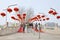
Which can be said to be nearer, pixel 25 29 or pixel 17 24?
pixel 25 29

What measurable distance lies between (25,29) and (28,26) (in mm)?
701

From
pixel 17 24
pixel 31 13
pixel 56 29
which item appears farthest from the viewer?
pixel 31 13

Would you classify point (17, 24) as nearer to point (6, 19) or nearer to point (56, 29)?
point (56, 29)

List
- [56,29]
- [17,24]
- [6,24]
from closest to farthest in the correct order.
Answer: [6,24]
[56,29]
[17,24]

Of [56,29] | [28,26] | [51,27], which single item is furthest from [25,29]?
[51,27]

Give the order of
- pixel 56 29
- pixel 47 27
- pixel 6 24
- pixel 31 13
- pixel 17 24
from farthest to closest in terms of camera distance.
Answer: pixel 31 13 → pixel 47 27 → pixel 17 24 → pixel 56 29 → pixel 6 24

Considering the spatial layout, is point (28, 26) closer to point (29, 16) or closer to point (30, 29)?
point (30, 29)

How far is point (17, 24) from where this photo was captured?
147 feet

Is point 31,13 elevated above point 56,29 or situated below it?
above

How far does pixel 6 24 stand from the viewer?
107ft

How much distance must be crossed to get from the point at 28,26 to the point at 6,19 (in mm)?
3947

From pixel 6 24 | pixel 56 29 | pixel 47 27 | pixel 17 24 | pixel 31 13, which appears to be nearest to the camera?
pixel 6 24

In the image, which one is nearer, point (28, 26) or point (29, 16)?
point (28, 26)

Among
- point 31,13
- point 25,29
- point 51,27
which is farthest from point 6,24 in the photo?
point 31,13
